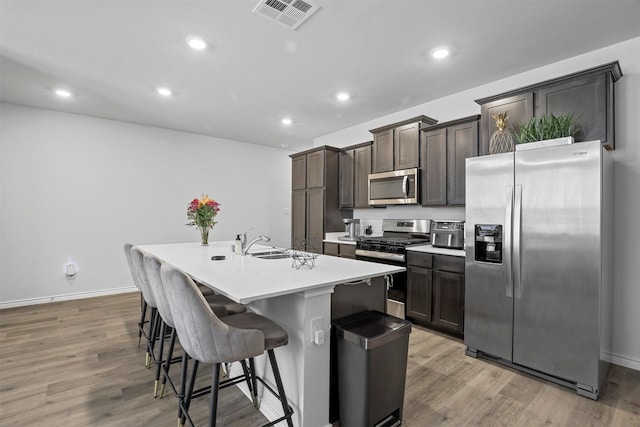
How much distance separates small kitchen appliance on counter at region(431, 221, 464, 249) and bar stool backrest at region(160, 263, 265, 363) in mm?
2500

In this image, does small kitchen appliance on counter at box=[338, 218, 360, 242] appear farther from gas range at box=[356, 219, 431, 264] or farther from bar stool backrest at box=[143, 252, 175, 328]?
bar stool backrest at box=[143, 252, 175, 328]

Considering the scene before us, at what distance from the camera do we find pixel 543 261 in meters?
2.31

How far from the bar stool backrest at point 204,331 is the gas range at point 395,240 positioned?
2383 mm

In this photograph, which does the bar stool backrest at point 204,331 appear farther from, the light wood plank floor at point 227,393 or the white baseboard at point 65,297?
the white baseboard at point 65,297

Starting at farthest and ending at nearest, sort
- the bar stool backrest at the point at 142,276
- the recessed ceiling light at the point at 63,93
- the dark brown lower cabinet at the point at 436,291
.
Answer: the recessed ceiling light at the point at 63,93
the dark brown lower cabinet at the point at 436,291
the bar stool backrest at the point at 142,276

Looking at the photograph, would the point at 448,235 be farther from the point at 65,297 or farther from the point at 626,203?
the point at 65,297

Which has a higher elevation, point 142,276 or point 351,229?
point 351,229

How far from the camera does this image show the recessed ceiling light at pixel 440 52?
8.87 feet

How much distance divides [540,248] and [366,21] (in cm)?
217

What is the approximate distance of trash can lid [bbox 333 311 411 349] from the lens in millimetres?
1615

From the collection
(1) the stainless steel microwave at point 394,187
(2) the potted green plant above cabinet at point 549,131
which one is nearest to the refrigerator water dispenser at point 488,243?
(2) the potted green plant above cabinet at point 549,131

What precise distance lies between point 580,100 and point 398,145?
6.16ft

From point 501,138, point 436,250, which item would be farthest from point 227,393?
point 501,138

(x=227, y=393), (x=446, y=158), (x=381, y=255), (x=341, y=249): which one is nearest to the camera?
(x=227, y=393)
